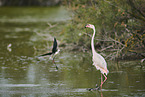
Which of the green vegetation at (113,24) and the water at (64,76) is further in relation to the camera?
the green vegetation at (113,24)

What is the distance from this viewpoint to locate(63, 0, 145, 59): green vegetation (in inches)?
425

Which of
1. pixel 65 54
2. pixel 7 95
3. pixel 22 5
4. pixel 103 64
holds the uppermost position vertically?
pixel 103 64

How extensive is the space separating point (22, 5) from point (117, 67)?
149ft

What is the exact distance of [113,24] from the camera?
12.1m

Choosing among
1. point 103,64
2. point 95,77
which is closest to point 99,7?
point 95,77

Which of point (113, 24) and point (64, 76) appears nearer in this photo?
point (64, 76)

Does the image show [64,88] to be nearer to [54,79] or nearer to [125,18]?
[54,79]

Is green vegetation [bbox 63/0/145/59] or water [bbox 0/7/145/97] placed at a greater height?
green vegetation [bbox 63/0/145/59]

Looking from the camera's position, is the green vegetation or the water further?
the green vegetation

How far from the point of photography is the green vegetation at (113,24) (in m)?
10.8

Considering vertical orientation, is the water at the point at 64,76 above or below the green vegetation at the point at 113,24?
below

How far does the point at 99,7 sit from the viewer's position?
12203 mm

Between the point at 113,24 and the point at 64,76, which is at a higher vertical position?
the point at 113,24

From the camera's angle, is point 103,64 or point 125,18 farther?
point 125,18
